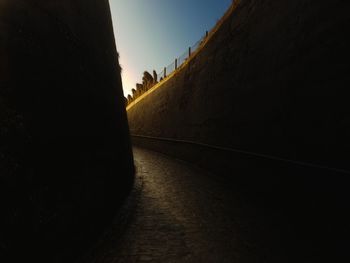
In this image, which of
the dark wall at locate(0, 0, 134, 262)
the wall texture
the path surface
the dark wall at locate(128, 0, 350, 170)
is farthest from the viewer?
the dark wall at locate(128, 0, 350, 170)

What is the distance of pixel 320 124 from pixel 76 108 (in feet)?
15.6

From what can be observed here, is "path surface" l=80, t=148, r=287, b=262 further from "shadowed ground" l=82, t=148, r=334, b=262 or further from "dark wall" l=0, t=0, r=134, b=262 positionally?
"dark wall" l=0, t=0, r=134, b=262

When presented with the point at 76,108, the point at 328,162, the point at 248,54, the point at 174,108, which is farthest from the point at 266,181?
the point at 174,108

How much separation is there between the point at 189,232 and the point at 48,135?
3.08 m

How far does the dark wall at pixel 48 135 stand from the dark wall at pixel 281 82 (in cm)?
457

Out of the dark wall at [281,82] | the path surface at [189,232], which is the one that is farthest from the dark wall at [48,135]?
the dark wall at [281,82]

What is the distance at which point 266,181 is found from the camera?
584 cm

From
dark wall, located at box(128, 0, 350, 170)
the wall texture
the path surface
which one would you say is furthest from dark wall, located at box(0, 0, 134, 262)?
dark wall, located at box(128, 0, 350, 170)

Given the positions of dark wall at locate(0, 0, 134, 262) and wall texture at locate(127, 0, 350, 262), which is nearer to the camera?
dark wall at locate(0, 0, 134, 262)

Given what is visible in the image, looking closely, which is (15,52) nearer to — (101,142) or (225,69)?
(101,142)

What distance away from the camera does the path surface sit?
333 cm

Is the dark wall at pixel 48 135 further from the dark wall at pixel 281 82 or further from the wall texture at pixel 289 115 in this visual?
the dark wall at pixel 281 82

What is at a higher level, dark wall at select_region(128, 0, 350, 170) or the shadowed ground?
dark wall at select_region(128, 0, 350, 170)

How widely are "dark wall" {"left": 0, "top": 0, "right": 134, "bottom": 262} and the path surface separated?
0.67m
